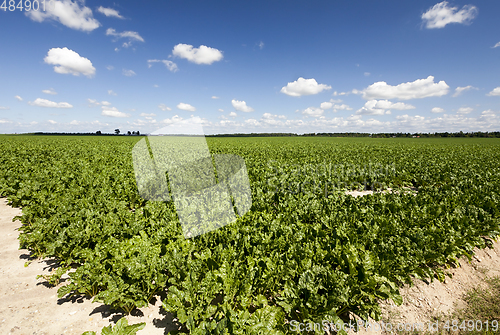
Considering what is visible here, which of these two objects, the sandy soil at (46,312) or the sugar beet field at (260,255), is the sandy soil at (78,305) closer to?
the sandy soil at (46,312)

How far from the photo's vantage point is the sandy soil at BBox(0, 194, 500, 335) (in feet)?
11.6

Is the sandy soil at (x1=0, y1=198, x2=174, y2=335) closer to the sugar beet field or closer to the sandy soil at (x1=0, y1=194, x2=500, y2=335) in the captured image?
the sandy soil at (x1=0, y1=194, x2=500, y2=335)

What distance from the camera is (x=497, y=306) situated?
4.16m

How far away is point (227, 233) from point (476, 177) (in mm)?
15691

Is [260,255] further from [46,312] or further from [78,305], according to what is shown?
[46,312]

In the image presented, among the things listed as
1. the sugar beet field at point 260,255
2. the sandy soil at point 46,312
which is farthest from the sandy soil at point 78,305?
the sugar beet field at point 260,255

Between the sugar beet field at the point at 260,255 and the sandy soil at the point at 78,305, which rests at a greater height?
the sugar beet field at the point at 260,255

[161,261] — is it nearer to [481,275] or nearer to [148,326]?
[148,326]

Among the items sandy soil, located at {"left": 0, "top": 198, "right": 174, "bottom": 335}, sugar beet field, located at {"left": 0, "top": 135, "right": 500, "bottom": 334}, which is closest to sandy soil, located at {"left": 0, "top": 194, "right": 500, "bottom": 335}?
sandy soil, located at {"left": 0, "top": 198, "right": 174, "bottom": 335}

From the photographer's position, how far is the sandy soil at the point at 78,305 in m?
3.53

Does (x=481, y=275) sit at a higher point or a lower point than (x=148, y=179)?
lower

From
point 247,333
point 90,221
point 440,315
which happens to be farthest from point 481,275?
point 90,221

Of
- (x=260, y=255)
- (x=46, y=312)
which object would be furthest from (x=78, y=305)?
(x=260, y=255)

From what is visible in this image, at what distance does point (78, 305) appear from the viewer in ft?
12.9
